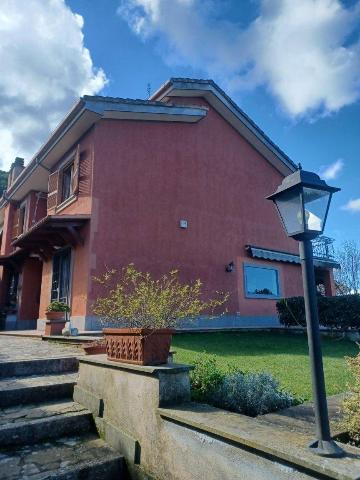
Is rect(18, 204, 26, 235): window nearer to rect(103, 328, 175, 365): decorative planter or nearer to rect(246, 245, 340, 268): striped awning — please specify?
rect(246, 245, 340, 268): striped awning

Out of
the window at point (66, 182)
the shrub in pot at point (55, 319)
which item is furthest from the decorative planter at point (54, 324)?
the window at point (66, 182)

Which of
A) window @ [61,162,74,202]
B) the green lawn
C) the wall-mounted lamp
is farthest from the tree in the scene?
window @ [61,162,74,202]

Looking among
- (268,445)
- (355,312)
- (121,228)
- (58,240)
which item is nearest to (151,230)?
(121,228)

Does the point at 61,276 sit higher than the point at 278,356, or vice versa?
the point at 61,276

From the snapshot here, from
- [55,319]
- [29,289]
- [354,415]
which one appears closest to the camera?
[354,415]

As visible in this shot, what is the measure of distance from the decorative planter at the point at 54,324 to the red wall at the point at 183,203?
1.49 meters

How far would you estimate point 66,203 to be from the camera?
45.2 ft

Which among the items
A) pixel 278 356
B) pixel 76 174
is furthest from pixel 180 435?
pixel 76 174

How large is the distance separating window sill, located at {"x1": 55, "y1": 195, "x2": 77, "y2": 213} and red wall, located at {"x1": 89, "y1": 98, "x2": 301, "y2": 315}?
156cm

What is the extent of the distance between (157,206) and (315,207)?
10510 mm

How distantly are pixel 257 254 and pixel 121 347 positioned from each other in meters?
12.5

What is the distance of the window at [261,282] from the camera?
50.7ft

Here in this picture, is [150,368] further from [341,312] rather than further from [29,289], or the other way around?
[29,289]

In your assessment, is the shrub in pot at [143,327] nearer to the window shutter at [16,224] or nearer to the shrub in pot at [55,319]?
the shrub in pot at [55,319]
